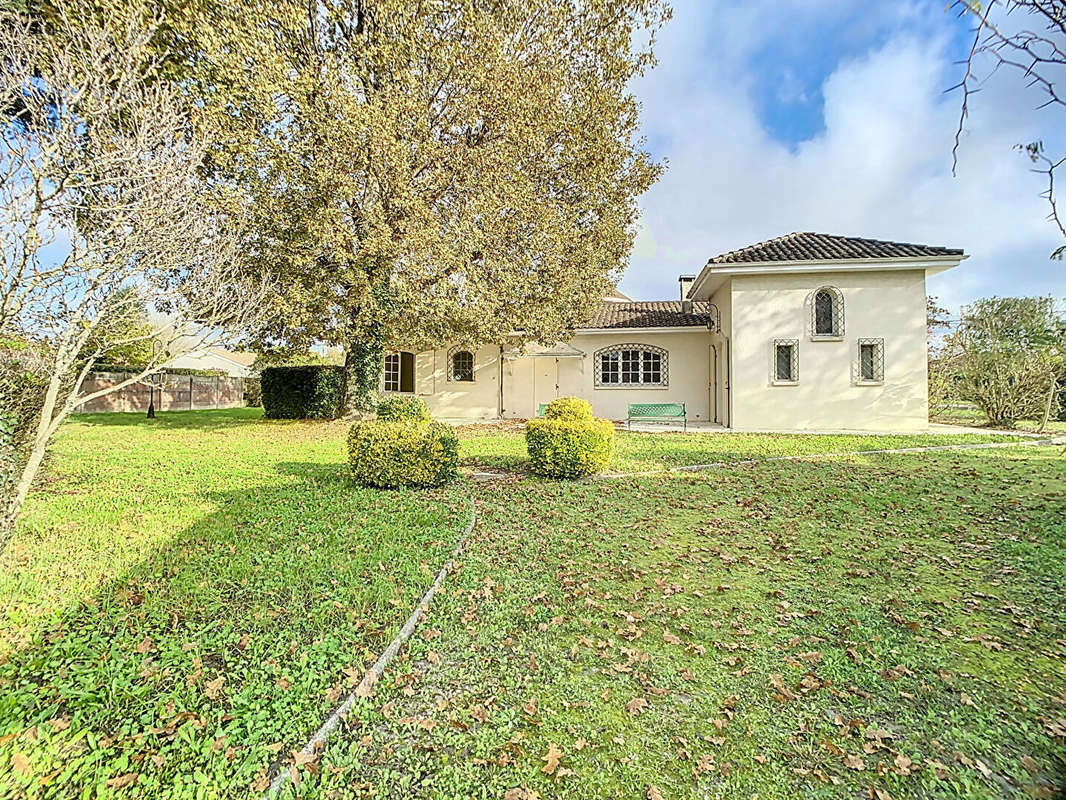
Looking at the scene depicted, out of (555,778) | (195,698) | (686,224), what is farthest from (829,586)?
(686,224)

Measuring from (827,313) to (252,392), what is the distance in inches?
1144

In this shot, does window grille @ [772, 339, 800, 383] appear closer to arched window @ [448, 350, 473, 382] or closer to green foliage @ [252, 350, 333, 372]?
arched window @ [448, 350, 473, 382]

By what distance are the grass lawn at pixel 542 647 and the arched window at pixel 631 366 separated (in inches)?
521

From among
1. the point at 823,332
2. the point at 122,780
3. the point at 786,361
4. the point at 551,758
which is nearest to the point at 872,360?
the point at 823,332

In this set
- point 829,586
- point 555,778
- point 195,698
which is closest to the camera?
point 555,778

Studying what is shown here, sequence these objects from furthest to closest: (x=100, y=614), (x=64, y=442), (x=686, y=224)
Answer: (x=686, y=224)
(x=64, y=442)
(x=100, y=614)

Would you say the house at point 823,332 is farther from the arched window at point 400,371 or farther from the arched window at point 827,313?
the arched window at point 400,371

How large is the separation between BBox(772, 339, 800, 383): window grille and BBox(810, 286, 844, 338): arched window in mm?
736

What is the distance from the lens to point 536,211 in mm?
15094

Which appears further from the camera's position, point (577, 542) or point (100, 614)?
point (577, 542)

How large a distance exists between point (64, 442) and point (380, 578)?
12.8 metres

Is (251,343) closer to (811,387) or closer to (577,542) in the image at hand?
(577,542)

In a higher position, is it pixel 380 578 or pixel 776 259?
pixel 776 259

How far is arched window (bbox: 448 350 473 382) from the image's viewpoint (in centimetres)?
2162
